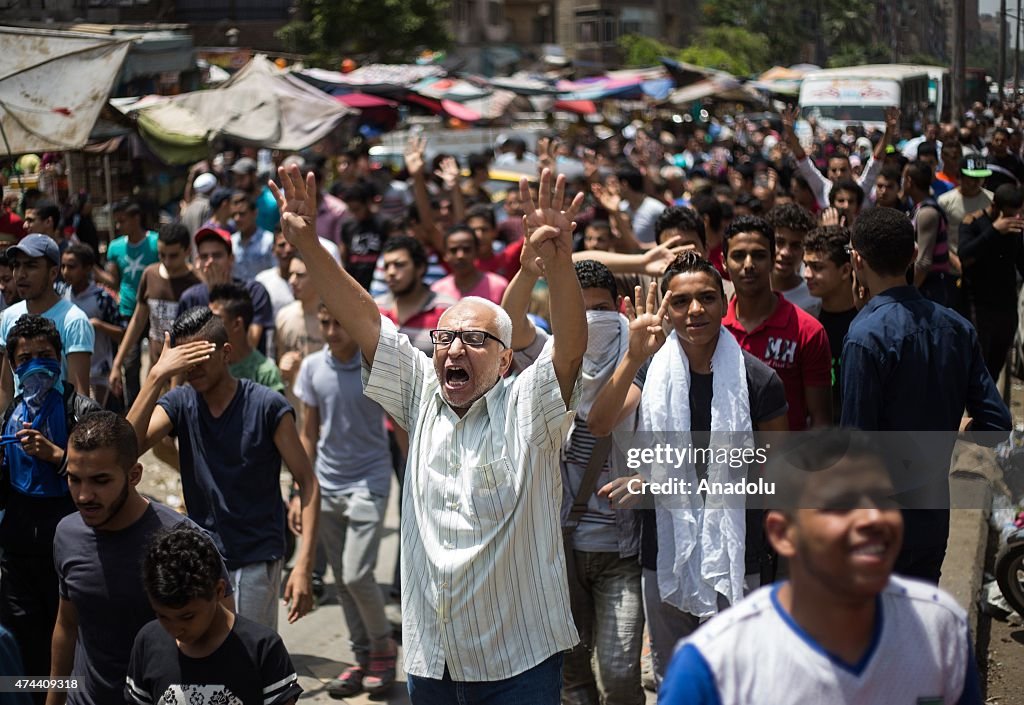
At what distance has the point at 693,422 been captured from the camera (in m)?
4.36

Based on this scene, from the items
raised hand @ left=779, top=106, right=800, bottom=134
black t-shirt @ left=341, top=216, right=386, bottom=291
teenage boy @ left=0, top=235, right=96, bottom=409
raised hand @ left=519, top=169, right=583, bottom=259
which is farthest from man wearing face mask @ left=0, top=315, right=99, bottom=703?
raised hand @ left=779, top=106, right=800, bottom=134

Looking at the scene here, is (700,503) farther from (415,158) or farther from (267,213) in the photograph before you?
(267,213)

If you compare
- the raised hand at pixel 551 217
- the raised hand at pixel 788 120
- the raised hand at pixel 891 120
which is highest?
the raised hand at pixel 551 217

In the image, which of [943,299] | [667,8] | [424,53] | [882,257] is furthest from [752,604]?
[667,8]

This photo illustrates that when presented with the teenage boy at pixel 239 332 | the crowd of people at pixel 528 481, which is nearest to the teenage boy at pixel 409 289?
the crowd of people at pixel 528 481

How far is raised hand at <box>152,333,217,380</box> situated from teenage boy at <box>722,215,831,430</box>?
205cm

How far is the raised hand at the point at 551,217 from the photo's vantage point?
347 cm

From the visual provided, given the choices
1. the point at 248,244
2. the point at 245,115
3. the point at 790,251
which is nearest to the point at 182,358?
the point at 790,251

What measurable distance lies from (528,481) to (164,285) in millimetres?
5077

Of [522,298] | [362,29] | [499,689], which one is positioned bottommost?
[499,689]

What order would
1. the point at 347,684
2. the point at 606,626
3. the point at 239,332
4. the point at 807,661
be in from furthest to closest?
the point at 239,332, the point at 347,684, the point at 606,626, the point at 807,661

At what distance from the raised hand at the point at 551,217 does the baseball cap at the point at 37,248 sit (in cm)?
309

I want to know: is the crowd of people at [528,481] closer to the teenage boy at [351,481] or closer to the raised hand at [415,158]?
the teenage boy at [351,481]

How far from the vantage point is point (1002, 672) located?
5566 millimetres
